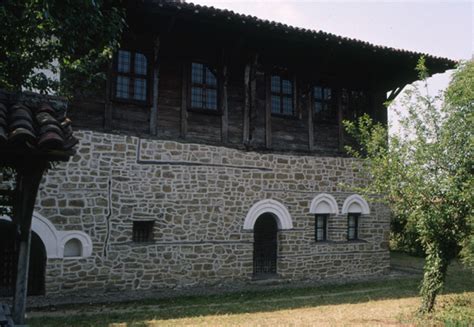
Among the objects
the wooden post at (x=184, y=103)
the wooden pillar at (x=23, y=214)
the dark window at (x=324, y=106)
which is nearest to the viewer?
the wooden pillar at (x=23, y=214)

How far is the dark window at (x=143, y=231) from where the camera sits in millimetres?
8861

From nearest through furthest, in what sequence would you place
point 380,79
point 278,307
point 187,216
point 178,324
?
1. point 178,324
2. point 278,307
3. point 187,216
4. point 380,79

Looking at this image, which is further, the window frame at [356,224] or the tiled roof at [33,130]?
the window frame at [356,224]

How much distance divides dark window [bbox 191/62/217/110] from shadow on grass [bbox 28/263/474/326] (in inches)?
170

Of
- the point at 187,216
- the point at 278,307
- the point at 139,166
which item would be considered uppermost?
the point at 139,166

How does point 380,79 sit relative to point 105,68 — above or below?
above

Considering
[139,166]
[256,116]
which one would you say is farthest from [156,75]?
[256,116]

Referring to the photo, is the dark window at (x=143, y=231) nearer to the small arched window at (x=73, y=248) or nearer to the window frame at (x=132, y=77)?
the small arched window at (x=73, y=248)

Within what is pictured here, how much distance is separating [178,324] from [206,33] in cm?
A: 634

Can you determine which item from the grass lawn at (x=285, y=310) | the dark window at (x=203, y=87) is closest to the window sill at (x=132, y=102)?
the dark window at (x=203, y=87)

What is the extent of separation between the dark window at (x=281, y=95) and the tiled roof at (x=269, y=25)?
4.92 feet

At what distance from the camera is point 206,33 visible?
955 cm

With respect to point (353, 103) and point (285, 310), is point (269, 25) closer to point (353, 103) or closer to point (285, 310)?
point (353, 103)

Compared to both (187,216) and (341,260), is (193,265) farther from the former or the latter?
(341,260)
